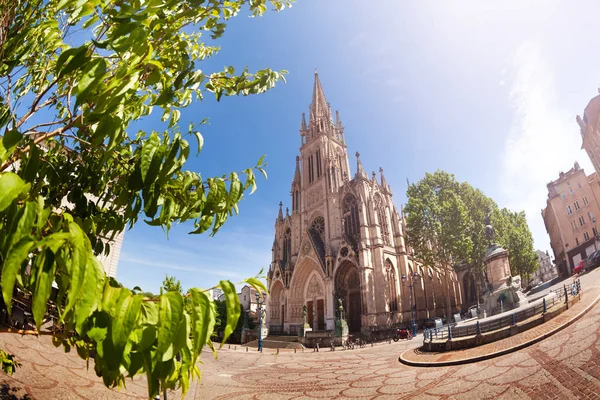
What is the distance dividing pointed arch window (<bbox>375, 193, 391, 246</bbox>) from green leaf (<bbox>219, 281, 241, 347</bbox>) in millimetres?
33071

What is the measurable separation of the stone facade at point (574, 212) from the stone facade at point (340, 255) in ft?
63.3

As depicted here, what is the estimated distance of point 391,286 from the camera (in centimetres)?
3017

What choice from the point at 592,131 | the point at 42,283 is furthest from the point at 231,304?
the point at 592,131

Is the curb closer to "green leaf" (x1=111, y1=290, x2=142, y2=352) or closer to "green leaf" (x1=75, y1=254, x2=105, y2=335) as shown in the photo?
"green leaf" (x1=111, y1=290, x2=142, y2=352)

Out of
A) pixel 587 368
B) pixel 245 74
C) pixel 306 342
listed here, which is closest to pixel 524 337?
pixel 587 368

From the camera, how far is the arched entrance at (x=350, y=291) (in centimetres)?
3108

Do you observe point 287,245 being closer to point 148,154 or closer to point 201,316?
point 148,154

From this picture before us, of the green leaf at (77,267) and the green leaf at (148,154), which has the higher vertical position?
the green leaf at (148,154)

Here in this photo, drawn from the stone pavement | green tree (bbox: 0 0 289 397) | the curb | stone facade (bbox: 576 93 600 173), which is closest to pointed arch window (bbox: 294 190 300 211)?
the stone pavement

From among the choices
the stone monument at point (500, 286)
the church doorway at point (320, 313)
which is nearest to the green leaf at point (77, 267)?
the stone monument at point (500, 286)

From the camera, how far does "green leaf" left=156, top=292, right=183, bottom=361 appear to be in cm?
100

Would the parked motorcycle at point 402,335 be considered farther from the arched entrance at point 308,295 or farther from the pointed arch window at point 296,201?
the pointed arch window at point 296,201

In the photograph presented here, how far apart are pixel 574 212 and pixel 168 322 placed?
6133cm

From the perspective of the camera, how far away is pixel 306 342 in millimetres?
26078
